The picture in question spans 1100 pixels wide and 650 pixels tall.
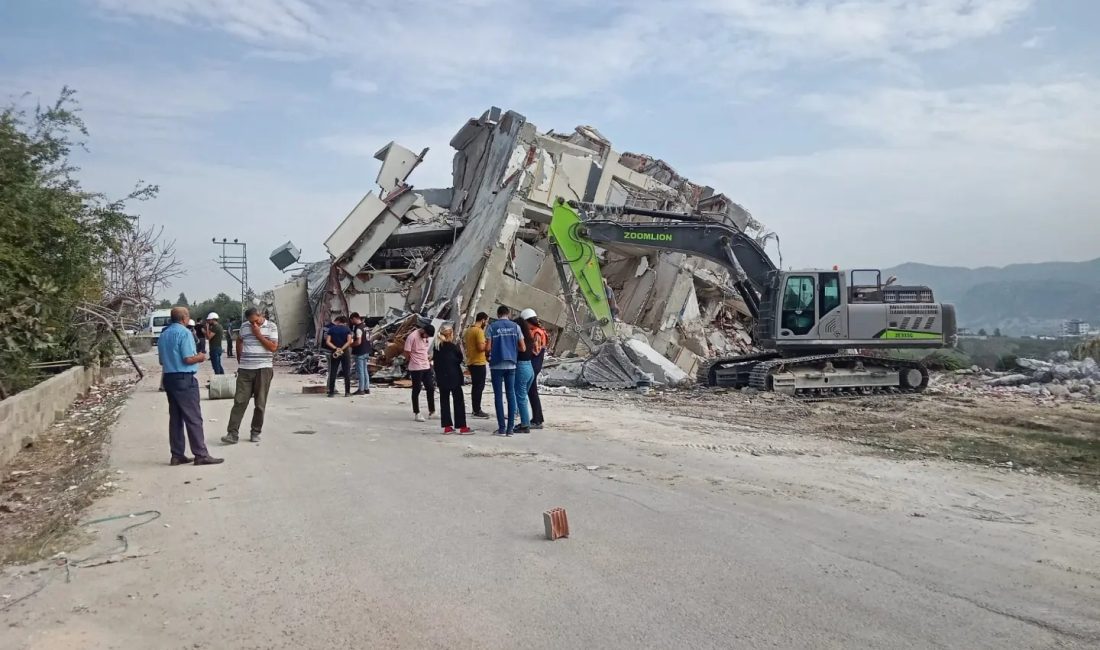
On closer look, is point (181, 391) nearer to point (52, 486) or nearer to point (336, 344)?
point (52, 486)

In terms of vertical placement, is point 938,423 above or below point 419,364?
below

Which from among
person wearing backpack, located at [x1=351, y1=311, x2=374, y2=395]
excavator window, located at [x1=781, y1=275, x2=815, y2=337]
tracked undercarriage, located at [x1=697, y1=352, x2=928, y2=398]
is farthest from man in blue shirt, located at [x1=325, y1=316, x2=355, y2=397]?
Result: excavator window, located at [x1=781, y1=275, x2=815, y2=337]

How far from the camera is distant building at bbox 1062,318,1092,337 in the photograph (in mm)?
23594

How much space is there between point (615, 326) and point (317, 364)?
9239mm

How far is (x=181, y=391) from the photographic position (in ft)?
27.1

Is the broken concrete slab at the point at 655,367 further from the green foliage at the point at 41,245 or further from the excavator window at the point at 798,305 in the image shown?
the green foliage at the point at 41,245

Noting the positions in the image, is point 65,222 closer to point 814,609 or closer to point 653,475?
point 653,475

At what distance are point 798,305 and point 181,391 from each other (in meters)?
12.4

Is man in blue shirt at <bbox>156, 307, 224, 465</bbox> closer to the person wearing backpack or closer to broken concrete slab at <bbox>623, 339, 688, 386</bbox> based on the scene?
the person wearing backpack

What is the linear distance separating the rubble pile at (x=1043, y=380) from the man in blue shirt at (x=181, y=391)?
1538cm

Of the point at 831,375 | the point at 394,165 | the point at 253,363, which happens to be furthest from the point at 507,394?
the point at 394,165

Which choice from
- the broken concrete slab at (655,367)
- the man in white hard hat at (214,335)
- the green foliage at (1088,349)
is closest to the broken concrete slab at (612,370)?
the broken concrete slab at (655,367)

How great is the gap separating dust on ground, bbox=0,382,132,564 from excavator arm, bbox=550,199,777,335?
9558 mm

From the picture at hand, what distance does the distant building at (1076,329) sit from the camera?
77.4ft
